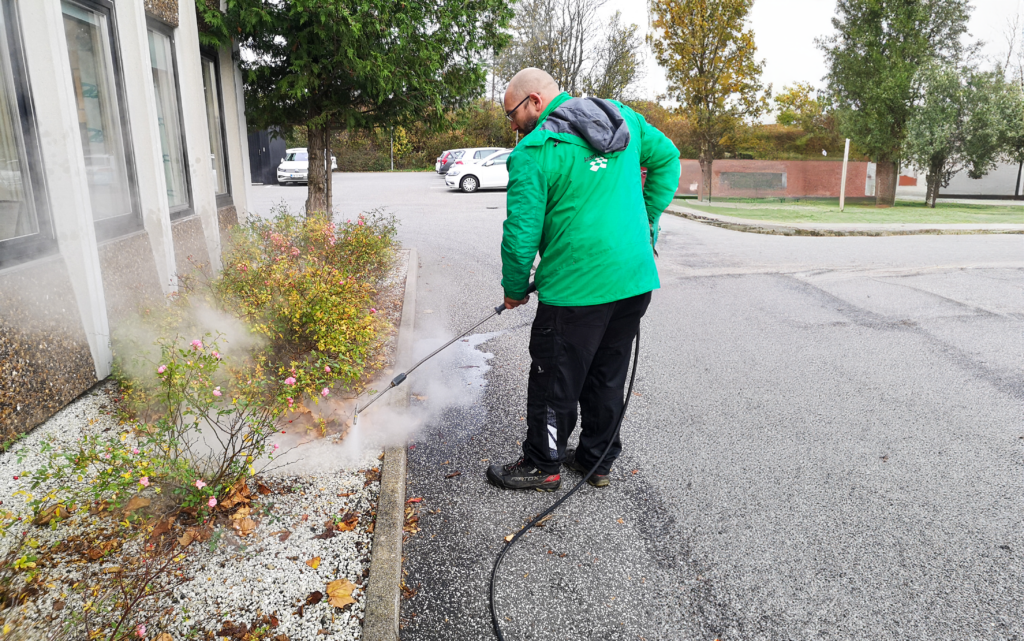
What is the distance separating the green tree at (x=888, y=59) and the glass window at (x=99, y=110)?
2508 centimetres

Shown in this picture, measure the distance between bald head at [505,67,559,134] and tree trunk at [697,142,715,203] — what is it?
23389 millimetres

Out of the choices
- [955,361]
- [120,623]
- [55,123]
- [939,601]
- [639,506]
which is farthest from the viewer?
[955,361]

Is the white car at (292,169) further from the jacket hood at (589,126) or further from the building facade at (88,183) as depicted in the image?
the jacket hood at (589,126)

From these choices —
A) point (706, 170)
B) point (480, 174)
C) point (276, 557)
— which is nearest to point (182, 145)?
point (276, 557)

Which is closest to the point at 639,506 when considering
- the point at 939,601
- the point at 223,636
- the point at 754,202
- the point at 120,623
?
the point at 939,601

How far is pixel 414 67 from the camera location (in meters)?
8.48

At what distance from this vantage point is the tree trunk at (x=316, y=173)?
32.6 ft

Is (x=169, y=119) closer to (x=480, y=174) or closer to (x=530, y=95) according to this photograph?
(x=530, y=95)

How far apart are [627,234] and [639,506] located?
1340mm

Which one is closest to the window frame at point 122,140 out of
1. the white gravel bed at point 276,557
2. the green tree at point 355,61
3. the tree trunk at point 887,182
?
the green tree at point 355,61

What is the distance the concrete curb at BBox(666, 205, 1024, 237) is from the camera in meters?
14.3

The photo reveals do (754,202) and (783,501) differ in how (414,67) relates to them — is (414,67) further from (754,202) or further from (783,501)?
(754,202)

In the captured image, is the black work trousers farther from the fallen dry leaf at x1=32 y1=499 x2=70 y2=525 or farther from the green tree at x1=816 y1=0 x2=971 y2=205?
the green tree at x1=816 y1=0 x2=971 y2=205

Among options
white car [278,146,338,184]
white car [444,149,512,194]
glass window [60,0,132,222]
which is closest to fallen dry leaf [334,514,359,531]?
glass window [60,0,132,222]
